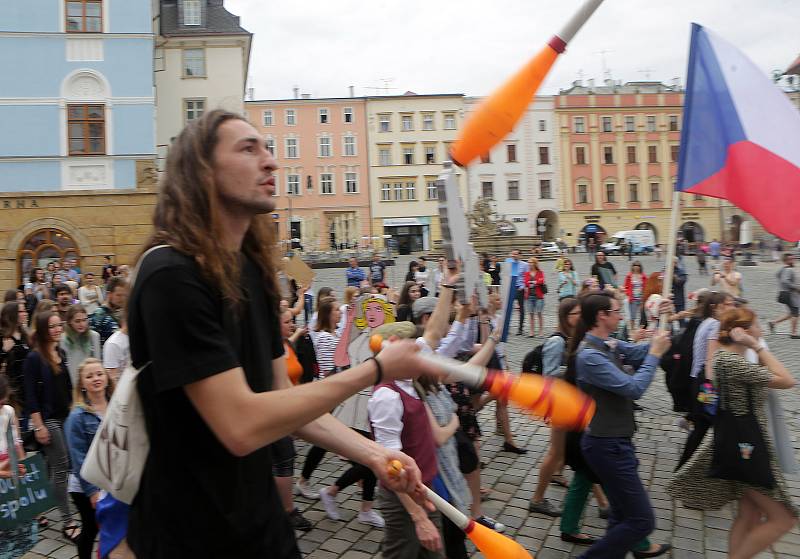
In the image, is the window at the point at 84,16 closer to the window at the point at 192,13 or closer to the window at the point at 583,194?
the window at the point at 192,13

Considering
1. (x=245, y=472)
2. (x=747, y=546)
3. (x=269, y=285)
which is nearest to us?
(x=245, y=472)

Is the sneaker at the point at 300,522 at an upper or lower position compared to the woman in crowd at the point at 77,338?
lower

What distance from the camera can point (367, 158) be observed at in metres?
59.2

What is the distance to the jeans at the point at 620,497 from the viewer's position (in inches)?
161

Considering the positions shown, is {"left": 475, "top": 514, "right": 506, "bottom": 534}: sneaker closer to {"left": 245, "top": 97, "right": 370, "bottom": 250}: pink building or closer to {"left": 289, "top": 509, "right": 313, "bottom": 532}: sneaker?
{"left": 289, "top": 509, "right": 313, "bottom": 532}: sneaker

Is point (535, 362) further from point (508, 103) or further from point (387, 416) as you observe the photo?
point (508, 103)

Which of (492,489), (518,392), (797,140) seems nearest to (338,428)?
(518,392)

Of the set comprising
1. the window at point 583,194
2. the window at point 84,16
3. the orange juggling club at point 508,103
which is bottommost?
the orange juggling club at point 508,103

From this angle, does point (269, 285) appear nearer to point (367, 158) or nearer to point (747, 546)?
point (747, 546)

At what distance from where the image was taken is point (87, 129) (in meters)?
25.2

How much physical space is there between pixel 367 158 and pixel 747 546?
186 ft

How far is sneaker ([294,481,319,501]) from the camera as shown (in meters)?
6.20

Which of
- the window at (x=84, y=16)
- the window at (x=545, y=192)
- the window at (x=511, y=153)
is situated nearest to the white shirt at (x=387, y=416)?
the window at (x=84, y=16)

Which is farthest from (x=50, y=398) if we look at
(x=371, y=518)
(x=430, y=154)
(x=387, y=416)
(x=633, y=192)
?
(x=633, y=192)
